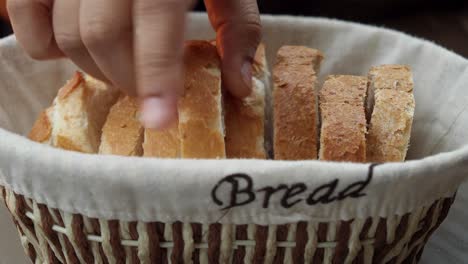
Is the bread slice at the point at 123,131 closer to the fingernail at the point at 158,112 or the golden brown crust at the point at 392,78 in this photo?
the fingernail at the point at 158,112

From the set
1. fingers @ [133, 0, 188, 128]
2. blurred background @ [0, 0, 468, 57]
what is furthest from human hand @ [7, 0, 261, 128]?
blurred background @ [0, 0, 468, 57]

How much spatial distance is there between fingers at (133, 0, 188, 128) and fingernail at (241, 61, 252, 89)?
0.19m

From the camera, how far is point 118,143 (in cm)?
56

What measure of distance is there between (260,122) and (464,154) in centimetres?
21

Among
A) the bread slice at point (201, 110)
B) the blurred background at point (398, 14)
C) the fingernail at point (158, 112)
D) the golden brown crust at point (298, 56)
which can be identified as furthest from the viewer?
the blurred background at point (398, 14)

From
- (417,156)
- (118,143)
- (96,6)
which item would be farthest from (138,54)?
(417,156)

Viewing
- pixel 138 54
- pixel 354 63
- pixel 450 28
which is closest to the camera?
pixel 138 54

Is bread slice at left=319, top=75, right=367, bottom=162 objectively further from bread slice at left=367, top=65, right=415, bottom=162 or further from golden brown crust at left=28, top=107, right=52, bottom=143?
golden brown crust at left=28, top=107, right=52, bottom=143

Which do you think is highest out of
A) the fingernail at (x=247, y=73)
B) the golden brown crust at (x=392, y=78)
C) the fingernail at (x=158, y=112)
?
the fingernail at (x=158, y=112)

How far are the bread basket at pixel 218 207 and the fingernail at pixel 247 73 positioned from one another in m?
0.19

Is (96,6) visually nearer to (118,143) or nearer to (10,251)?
(118,143)

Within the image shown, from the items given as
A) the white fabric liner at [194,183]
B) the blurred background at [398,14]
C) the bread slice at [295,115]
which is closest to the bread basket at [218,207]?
the white fabric liner at [194,183]

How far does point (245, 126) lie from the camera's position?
59 cm

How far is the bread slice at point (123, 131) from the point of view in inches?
21.8
